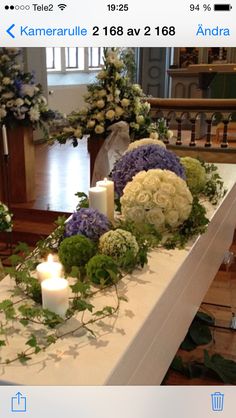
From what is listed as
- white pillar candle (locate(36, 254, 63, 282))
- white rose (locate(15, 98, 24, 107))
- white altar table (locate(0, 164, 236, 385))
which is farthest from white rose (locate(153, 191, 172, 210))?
white rose (locate(15, 98, 24, 107))

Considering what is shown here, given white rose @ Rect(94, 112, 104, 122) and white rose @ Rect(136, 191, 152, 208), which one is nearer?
white rose @ Rect(136, 191, 152, 208)

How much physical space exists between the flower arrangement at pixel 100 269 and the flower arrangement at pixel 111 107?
5.07 ft

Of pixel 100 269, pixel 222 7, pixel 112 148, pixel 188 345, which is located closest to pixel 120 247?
pixel 100 269

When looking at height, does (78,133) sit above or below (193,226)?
above

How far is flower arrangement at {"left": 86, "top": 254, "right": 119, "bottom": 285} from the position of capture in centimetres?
90

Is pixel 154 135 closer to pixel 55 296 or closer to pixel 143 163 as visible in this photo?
Result: pixel 143 163

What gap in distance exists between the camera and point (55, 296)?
2.51ft

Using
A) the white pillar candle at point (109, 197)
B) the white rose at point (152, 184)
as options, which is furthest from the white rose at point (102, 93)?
the white rose at point (152, 184)

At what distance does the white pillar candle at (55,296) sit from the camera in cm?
76

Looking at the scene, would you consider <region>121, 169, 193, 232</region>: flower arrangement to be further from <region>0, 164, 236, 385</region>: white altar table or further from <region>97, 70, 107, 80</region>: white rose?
<region>97, 70, 107, 80</region>: white rose

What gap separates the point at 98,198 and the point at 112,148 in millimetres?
1108

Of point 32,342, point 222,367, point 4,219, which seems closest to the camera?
point 32,342

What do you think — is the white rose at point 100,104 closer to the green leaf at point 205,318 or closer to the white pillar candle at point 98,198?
the green leaf at point 205,318

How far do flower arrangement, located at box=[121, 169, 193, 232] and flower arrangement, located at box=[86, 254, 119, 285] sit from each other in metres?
0.24
